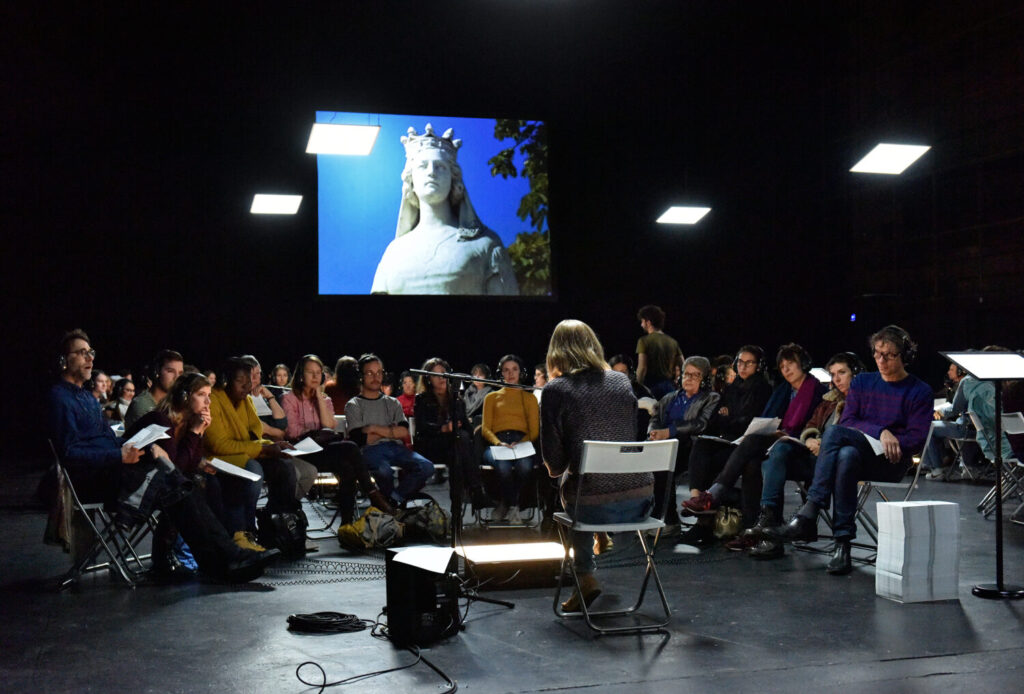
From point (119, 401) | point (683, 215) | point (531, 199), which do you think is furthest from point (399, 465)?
point (683, 215)

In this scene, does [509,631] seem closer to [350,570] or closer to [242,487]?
[350,570]

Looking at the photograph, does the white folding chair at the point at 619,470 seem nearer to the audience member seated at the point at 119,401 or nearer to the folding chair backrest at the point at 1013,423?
the folding chair backrest at the point at 1013,423

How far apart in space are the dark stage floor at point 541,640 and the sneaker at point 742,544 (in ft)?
1.21

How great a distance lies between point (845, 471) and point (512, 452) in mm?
2194

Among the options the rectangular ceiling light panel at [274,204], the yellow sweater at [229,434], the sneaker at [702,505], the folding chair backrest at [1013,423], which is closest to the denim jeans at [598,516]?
the sneaker at [702,505]

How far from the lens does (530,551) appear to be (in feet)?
15.3

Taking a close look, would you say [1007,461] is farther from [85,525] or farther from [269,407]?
[85,525]

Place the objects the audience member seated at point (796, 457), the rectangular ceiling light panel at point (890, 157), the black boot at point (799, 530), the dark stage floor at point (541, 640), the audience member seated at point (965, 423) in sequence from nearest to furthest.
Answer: the dark stage floor at point (541, 640), the black boot at point (799, 530), the audience member seated at point (796, 457), the audience member seated at point (965, 423), the rectangular ceiling light panel at point (890, 157)

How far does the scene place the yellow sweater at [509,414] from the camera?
646 centimetres

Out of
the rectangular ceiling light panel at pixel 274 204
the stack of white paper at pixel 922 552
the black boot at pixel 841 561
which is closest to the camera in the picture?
the stack of white paper at pixel 922 552

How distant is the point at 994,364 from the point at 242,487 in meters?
3.83

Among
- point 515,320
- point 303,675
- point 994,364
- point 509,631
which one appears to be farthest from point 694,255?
point 303,675

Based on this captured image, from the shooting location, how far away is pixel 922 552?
4074 millimetres

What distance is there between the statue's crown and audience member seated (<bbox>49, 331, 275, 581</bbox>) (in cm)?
546
